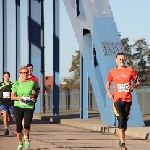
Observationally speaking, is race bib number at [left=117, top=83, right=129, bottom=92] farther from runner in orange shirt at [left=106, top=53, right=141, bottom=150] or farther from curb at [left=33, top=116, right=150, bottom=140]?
curb at [left=33, top=116, right=150, bottom=140]

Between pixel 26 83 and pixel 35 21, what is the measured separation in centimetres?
2355

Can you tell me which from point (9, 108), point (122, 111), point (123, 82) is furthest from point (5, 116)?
point (123, 82)

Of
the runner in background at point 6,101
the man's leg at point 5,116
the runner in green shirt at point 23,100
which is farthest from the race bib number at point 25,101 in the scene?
the man's leg at point 5,116

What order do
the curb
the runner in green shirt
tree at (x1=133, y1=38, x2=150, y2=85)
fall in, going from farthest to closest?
tree at (x1=133, y1=38, x2=150, y2=85) → the curb → the runner in green shirt

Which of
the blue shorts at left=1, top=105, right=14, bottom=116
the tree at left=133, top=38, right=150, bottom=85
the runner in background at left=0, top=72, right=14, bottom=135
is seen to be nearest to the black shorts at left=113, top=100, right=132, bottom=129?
the runner in background at left=0, top=72, right=14, bottom=135

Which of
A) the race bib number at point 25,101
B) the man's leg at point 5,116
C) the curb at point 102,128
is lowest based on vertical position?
the curb at point 102,128

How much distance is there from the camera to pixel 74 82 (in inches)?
4272

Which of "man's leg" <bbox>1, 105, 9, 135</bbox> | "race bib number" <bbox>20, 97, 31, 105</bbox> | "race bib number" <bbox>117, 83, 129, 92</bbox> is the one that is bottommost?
"man's leg" <bbox>1, 105, 9, 135</bbox>

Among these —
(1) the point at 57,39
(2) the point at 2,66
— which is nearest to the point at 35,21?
(1) the point at 57,39

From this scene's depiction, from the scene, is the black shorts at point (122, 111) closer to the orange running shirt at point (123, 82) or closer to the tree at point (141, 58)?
the orange running shirt at point (123, 82)

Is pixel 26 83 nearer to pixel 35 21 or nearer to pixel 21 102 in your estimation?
pixel 21 102

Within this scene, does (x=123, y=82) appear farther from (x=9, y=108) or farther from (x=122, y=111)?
(x=9, y=108)

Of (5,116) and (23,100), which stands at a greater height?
(23,100)

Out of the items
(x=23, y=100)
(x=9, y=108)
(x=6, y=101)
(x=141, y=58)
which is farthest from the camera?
(x=141, y=58)
